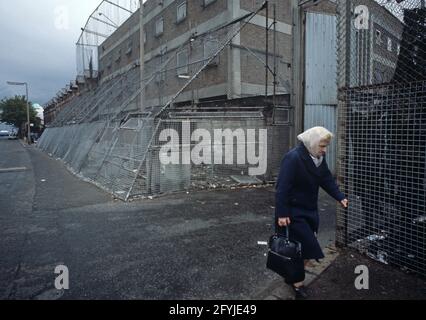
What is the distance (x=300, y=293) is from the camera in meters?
3.48

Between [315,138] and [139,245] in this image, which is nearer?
[315,138]

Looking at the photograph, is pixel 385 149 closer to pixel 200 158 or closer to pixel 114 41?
pixel 200 158

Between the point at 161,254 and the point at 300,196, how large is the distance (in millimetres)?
2317

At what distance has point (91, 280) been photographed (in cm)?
391

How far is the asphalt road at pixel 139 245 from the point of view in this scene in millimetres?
3744

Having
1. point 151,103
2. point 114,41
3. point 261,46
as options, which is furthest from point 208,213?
point 114,41

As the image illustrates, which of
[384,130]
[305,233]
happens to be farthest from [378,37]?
[305,233]

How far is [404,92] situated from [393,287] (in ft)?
7.82

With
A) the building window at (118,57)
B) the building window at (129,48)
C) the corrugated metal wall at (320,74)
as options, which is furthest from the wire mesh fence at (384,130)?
the building window at (118,57)

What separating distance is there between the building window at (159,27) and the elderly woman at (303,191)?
18.6 metres

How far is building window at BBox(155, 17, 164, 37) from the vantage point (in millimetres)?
19859

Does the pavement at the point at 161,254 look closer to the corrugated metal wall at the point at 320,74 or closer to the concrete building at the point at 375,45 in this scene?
the concrete building at the point at 375,45

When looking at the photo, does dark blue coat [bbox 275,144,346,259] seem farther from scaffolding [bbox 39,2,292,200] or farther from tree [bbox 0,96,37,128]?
tree [bbox 0,96,37,128]

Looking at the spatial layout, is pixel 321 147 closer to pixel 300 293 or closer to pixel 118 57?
pixel 300 293
